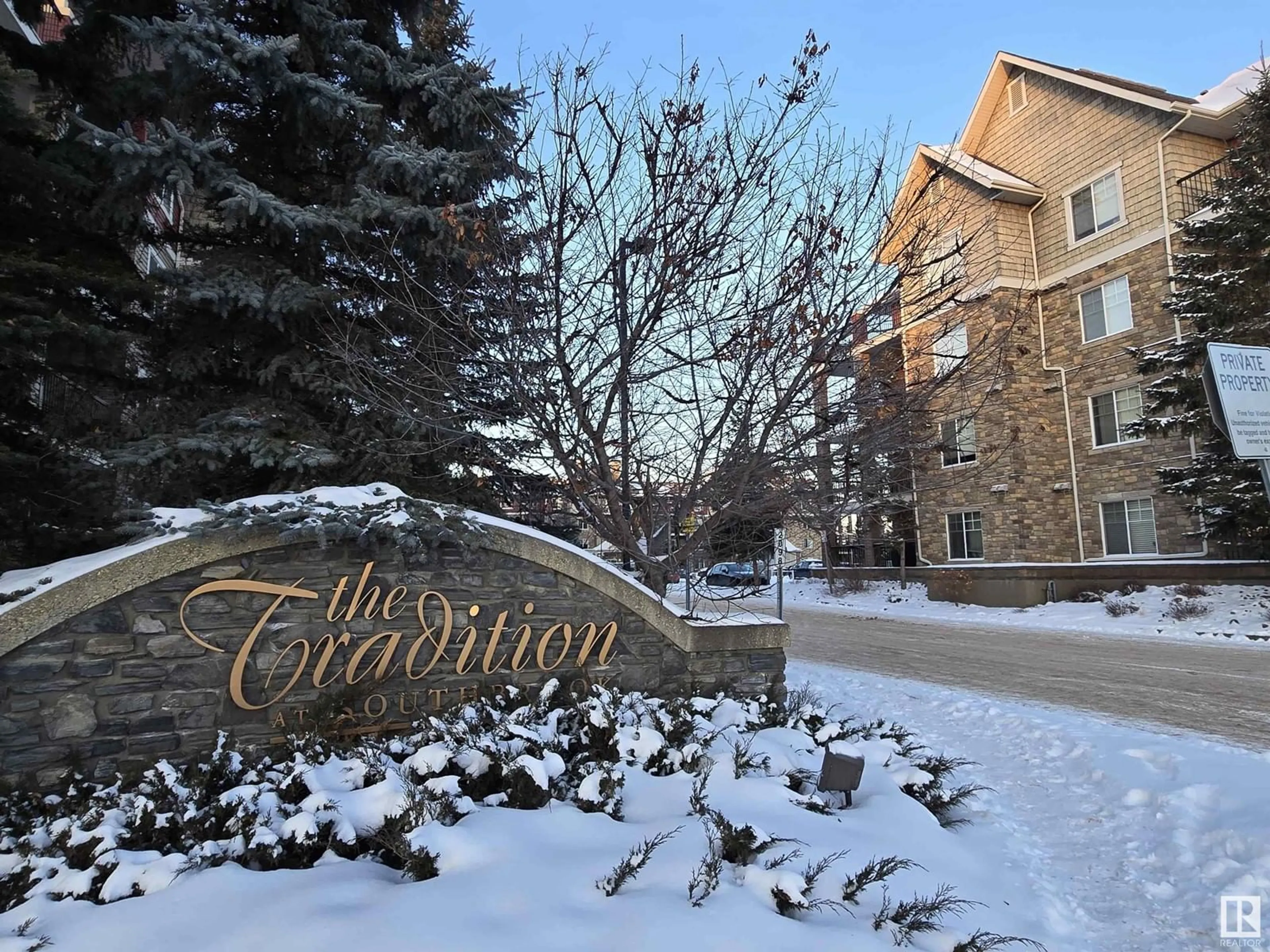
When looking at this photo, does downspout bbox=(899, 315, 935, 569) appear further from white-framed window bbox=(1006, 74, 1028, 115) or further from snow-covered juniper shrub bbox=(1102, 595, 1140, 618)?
white-framed window bbox=(1006, 74, 1028, 115)

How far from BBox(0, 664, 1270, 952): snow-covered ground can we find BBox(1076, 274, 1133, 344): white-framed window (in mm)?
16967

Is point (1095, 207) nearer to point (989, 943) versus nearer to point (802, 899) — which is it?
point (989, 943)

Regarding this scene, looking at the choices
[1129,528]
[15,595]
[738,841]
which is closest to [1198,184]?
[1129,528]

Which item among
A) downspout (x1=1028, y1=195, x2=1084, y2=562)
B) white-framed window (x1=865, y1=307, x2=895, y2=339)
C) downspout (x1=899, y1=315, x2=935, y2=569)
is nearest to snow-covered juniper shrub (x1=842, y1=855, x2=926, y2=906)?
downspout (x1=899, y1=315, x2=935, y2=569)

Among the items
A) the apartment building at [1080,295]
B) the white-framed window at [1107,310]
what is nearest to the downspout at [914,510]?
the apartment building at [1080,295]

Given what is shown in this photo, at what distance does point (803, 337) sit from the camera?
5930mm

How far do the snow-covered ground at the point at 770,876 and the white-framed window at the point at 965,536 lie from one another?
55.8 ft

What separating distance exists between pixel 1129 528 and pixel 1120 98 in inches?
426

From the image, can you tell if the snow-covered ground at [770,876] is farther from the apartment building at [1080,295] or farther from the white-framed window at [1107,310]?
the white-framed window at [1107,310]

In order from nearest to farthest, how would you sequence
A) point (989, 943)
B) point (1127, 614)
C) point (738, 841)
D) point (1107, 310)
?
point (989, 943) → point (738, 841) → point (1127, 614) → point (1107, 310)

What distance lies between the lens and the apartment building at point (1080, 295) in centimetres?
1766

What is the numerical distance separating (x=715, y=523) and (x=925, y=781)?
264cm

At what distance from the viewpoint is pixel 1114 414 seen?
19.1 metres

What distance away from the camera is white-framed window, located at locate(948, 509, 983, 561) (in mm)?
21266
